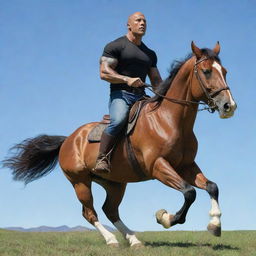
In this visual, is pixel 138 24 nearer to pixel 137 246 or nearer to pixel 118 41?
pixel 118 41

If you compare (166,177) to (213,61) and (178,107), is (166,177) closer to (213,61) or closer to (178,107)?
(178,107)

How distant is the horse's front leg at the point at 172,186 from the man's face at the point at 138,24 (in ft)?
7.86

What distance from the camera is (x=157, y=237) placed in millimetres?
11633

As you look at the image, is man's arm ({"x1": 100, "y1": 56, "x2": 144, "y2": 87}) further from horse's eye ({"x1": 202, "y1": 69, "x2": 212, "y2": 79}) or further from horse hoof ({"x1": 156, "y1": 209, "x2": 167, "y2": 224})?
horse hoof ({"x1": 156, "y1": 209, "x2": 167, "y2": 224})

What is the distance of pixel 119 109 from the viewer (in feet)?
28.8

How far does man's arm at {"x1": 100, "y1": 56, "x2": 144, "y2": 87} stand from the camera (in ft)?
28.2

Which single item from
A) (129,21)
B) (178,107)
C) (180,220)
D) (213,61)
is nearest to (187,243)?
(180,220)

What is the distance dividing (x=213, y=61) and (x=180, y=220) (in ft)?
8.23

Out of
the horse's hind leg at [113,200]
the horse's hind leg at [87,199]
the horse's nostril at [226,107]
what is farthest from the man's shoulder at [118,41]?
the horse's hind leg at [113,200]

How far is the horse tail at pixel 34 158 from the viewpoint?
11.4m

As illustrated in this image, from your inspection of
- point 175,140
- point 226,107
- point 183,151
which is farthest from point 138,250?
point 226,107

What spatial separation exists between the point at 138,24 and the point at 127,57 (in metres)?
0.62

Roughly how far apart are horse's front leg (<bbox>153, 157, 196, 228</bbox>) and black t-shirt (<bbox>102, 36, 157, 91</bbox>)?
1.73 metres

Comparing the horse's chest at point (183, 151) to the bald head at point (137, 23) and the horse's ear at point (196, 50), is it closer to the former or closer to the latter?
the horse's ear at point (196, 50)
